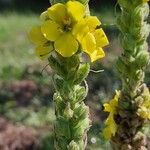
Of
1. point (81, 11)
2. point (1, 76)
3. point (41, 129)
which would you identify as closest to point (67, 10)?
point (81, 11)

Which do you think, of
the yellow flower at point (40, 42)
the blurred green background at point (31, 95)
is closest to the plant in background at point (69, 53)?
the yellow flower at point (40, 42)

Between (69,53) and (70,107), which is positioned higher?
(69,53)

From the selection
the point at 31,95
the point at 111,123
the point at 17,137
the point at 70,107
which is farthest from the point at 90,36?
the point at 31,95

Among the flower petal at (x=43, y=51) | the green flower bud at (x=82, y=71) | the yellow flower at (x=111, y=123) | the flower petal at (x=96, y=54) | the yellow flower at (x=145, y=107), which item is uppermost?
the flower petal at (x=43, y=51)

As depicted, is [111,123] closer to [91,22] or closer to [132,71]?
[132,71]

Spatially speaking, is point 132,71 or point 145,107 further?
point 145,107

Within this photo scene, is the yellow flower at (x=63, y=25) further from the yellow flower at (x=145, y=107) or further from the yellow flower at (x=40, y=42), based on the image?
the yellow flower at (x=145, y=107)

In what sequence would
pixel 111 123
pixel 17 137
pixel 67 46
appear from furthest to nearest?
pixel 17 137
pixel 111 123
pixel 67 46
